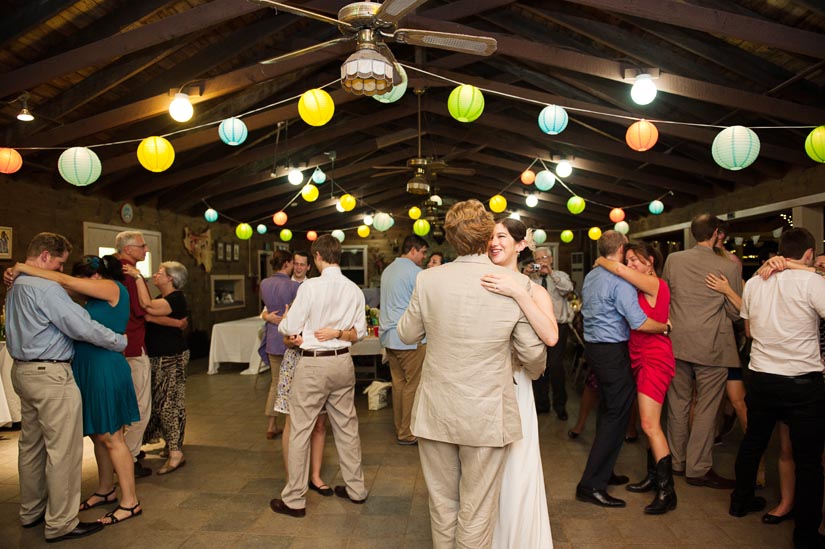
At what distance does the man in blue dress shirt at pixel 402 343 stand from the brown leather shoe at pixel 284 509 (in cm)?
135

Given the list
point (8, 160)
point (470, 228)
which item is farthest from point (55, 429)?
point (8, 160)

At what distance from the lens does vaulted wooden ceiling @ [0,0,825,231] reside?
158 inches

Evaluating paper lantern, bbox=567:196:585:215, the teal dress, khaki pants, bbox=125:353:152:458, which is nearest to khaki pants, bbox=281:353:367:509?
the teal dress

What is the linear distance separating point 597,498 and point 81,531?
9.31 feet

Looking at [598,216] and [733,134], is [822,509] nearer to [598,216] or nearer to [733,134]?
[733,134]

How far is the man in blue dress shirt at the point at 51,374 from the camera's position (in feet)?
8.39

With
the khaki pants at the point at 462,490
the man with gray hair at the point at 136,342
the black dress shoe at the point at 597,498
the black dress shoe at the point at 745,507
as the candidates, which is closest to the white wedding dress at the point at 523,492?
the khaki pants at the point at 462,490

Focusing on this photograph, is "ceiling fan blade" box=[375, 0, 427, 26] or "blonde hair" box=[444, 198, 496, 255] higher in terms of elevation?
"ceiling fan blade" box=[375, 0, 427, 26]

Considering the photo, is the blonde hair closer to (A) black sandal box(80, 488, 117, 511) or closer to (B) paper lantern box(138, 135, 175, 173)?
(A) black sandal box(80, 488, 117, 511)

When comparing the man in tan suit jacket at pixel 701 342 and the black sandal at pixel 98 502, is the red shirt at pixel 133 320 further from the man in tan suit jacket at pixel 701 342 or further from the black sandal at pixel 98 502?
the man in tan suit jacket at pixel 701 342

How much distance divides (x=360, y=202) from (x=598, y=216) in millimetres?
5815

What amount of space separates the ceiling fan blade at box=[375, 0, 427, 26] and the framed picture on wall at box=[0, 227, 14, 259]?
17.6 ft

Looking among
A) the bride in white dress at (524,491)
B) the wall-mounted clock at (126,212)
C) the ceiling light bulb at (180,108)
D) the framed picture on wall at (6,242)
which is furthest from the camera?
the wall-mounted clock at (126,212)

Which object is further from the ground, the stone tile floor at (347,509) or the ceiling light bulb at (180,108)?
the ceiling light bulb at (180,108)
